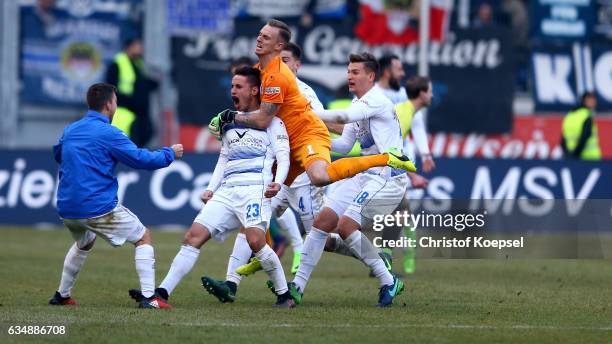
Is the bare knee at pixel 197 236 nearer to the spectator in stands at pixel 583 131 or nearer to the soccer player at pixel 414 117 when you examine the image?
the soccer player at pixel 414 117

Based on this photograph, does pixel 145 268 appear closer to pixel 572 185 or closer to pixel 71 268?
pixel 71 268

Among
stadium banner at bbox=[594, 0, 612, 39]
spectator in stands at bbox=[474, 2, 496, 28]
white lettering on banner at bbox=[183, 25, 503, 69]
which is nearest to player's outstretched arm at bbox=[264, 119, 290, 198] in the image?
white lettering on banner at bbox=[183, 25, 503, 69]

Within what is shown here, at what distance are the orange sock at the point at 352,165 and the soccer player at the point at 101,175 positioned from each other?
4.48 ft


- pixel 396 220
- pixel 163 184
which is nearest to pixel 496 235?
pixel 396 220

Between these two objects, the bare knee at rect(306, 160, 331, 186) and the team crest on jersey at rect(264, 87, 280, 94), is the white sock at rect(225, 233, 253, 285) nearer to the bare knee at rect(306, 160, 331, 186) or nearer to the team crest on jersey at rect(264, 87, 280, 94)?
the bare knee at rect(306, 160, 331, 186)

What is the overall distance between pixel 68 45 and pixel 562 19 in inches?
404

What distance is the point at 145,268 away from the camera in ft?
38.1

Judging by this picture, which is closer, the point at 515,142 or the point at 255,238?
the point at 255,238

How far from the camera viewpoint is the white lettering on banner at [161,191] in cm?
2141

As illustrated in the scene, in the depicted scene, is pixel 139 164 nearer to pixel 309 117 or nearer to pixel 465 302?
pixel 309 117

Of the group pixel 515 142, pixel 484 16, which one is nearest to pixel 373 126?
pixel 515 142

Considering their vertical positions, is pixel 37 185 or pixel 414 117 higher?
pixel 414 117

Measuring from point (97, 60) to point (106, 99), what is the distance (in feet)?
55.3

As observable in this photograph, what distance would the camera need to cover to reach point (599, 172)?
72.5ft
